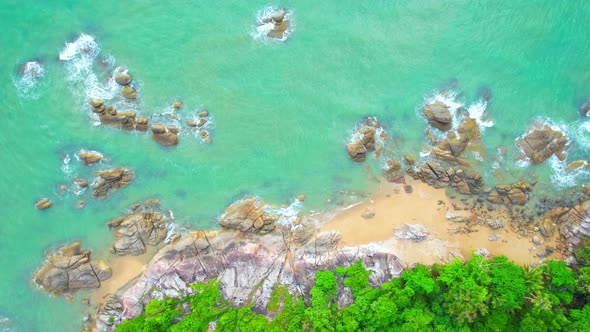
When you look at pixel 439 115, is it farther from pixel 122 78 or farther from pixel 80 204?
pixel 80 204

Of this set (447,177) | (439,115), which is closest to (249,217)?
(447,177)

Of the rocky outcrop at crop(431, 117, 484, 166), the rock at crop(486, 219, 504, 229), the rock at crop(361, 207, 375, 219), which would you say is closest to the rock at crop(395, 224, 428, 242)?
the rock at crop(361, 207, 375, 219)

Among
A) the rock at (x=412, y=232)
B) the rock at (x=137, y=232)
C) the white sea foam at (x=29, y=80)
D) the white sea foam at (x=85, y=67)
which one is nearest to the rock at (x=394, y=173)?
the rock at (x=412, y=232)

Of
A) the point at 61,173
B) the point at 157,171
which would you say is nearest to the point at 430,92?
the point at 157,171

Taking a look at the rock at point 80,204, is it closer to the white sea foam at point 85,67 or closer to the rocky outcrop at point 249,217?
the white sea foam at point 85,67

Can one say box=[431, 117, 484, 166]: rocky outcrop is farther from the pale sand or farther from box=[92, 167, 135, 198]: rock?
box=[92, 167, 135, 198]: rock

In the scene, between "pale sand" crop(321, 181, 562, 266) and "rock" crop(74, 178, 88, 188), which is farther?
"pale sand" crop(321, 181, 562, 266)

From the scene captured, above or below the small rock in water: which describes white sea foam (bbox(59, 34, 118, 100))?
above
